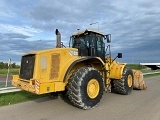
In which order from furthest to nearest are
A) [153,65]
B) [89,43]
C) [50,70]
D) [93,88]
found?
[153,65]
[89,43]
[93,88]
[50,70]

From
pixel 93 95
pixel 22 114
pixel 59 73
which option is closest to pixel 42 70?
pixel 59 73

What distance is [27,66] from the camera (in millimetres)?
8422

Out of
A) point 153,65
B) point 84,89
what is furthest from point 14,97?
point 153,65

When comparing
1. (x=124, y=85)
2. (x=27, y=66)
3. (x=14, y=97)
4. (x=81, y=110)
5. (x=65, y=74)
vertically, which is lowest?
(x=81, y=110)

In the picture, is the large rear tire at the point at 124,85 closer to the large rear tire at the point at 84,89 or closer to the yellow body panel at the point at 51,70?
the large rear tire at the point at 84,89

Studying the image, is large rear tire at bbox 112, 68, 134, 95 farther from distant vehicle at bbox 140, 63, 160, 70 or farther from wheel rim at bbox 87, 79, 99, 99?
distant vehicle at bbox 140, 63, 160, 70

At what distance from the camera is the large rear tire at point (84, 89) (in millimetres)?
8109

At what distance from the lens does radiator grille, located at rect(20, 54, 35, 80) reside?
8.09 meters

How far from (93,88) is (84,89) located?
75 centimetres

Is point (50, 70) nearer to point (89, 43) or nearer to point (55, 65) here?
point (55, 65)

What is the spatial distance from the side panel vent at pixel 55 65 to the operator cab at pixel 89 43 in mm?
1555

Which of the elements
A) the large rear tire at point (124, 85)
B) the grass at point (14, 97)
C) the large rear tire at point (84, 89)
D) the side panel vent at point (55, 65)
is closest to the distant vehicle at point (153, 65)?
the large rear tire at point (124, 85)

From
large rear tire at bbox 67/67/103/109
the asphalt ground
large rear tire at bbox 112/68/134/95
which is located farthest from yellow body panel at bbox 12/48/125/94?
large rear tire at bbox 112/68/134/95

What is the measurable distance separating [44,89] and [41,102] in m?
2.05
